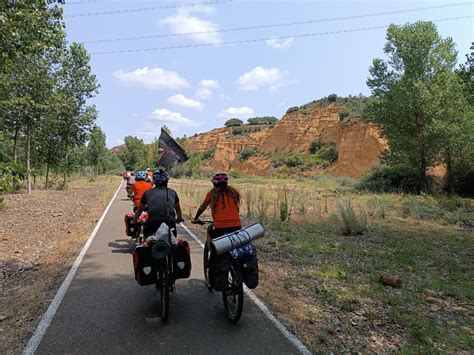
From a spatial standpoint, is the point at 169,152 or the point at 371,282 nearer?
the point at 371,282

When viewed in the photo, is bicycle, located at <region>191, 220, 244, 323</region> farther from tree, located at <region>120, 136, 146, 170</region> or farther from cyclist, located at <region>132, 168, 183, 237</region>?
tree, located at <region>120, 136, 146, 170</region>

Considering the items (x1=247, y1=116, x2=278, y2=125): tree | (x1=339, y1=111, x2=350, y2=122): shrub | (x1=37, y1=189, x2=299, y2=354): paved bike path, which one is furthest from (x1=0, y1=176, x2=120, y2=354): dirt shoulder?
(x1=247, y1=116, x2=278, y2=125): tree

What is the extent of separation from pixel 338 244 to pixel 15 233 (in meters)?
9.58

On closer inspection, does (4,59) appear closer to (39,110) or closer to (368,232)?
(368,232)

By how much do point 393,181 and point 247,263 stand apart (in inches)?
1053

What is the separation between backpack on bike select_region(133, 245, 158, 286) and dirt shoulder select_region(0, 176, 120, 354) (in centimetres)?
142

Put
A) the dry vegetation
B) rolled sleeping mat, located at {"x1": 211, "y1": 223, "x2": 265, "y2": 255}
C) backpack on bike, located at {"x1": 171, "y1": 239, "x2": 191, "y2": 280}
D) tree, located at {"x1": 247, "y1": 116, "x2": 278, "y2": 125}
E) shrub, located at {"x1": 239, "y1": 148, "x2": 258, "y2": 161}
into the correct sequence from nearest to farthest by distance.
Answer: rolled sleeping mat, located at {"x1": 211, "y1": 223, "x2": 265, "y2": 255} → the dry vegetation → backpack on bike, located at {"x1": 171, "y1": 239, "x2": 191, "y2": 280} → shrub, located at {"x1": 239, "y1": 148, "x2": 258, "y2": 161} → tree, located at {"x1": 247, "y1": 116, "x2": 278, "y2": 125}

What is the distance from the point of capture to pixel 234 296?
5.11m

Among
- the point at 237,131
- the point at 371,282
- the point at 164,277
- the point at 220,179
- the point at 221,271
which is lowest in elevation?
the point at 371,282

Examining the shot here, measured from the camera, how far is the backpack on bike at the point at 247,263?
195 inches

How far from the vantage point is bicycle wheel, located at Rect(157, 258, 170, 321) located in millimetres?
4945

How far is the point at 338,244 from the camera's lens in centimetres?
1019

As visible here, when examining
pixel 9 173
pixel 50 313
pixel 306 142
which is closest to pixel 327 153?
pixel 306 142

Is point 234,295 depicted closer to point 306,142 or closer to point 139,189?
point 139,189
